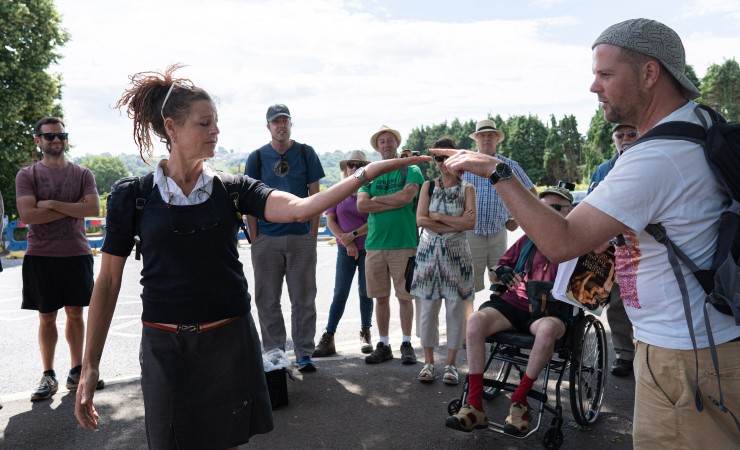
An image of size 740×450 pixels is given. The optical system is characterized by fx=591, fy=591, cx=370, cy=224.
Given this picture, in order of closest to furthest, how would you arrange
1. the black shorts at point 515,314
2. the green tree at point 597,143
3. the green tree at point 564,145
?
1. the black shorts at point 515,314
2. the green tree at point 597,143
3. the green tree at point 564,145

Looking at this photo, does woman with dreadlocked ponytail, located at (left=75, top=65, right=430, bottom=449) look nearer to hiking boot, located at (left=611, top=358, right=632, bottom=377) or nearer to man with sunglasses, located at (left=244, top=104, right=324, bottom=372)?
man with sunglasses, located at (left=244, top=104, right=324, bottom=372)

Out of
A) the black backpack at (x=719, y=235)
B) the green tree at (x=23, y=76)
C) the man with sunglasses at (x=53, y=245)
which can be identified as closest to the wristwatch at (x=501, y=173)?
the black backpack at (x=719, y=235)

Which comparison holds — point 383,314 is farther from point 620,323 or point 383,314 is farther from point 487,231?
point 620,323

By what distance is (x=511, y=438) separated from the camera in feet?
14.0

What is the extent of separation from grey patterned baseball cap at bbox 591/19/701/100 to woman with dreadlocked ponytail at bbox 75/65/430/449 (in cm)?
99

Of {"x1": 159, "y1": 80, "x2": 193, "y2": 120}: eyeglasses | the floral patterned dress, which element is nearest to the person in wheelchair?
the floral patterned dress

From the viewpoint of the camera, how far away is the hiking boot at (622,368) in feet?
18.7

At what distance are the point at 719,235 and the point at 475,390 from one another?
8.96 ft

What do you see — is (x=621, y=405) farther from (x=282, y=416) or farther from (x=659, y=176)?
(x=659, y=176)

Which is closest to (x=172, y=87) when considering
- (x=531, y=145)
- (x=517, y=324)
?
(x=517, y=324)

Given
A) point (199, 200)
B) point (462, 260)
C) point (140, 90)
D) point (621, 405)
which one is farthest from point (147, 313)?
point (621, 405)

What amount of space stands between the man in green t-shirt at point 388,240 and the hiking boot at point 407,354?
0.18 ft

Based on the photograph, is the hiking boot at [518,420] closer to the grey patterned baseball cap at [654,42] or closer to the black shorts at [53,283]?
the grey patterned baseball cap at [654,42]

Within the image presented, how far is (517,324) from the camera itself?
4633mm
